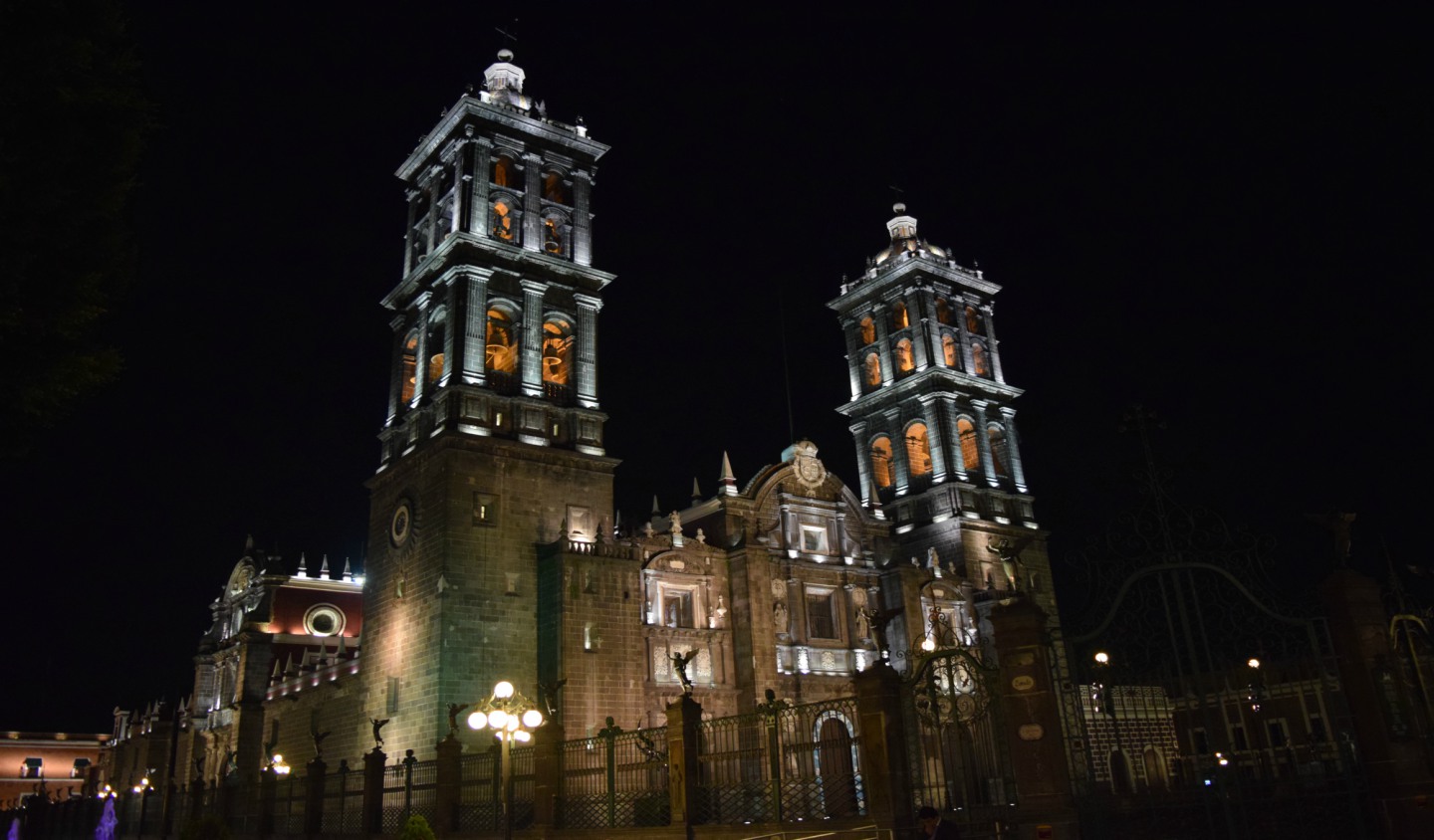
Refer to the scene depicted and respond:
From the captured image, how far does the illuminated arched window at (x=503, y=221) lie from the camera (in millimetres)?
38344

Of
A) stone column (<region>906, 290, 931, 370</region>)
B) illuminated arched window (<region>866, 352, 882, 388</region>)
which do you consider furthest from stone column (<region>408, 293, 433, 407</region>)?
illuminated arched window (<region>866, 352, 882, 388</region>)

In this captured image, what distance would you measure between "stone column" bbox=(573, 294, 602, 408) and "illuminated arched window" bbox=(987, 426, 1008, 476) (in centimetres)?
2145

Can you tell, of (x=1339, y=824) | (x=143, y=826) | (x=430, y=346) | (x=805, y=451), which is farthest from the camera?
(x=805, y=451)

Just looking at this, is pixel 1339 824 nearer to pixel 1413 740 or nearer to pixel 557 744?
pixel 1413 740

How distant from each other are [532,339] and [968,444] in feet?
75.3

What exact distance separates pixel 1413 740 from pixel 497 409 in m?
27.2

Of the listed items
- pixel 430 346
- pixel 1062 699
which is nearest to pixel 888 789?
pixel 1062 699

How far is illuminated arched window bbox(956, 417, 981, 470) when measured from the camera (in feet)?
159

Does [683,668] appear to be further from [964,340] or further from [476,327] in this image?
[964,340]

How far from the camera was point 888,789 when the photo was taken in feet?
43.2

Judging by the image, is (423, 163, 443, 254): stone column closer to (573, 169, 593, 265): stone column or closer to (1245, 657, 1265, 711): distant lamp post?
(573, 169, 593, 265): stone column

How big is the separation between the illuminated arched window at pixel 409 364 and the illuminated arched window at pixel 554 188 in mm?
7515

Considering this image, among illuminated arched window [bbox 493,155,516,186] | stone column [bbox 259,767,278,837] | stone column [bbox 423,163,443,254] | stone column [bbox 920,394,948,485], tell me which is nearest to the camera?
stone column [bbox 259,767,278,837]

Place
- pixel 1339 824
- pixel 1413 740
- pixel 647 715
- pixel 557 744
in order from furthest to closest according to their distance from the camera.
Result: pixel 647 715, pixel 557 744, pixel 1339 824, pixel 1413 740
